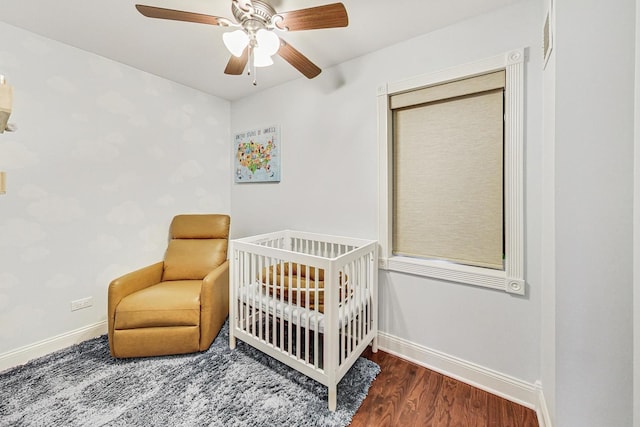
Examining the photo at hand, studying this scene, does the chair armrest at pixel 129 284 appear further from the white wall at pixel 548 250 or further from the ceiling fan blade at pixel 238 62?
the white wall at pixel 548 250

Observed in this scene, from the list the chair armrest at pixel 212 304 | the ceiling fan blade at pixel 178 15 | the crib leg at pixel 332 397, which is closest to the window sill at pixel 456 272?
the crib leg at pixel 332 397

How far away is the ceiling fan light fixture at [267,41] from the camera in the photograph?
1362 millimetres

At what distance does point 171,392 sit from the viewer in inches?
61.2

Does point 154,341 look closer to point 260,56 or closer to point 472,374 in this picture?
point 260,56

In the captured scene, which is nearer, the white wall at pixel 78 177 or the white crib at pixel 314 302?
the white crib at pixel 314 302

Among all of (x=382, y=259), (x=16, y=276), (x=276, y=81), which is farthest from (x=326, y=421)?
(x=276, y=81)

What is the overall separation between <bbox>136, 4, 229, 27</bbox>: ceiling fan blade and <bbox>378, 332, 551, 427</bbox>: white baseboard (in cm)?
228

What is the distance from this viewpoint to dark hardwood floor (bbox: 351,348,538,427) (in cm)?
139

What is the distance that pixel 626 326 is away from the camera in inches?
36.6

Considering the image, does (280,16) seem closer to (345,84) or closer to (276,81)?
(345,84)

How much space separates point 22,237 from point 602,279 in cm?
330

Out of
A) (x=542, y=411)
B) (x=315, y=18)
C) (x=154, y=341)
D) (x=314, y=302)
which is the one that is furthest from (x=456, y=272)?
(x=154, y=341)

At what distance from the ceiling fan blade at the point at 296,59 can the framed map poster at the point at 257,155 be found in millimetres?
988

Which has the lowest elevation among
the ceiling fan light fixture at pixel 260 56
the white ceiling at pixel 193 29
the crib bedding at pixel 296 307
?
the crib bedding at pixel 296 307
